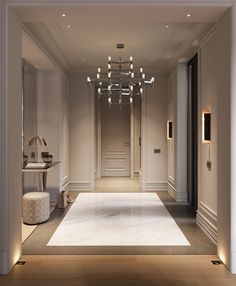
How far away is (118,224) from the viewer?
594 cm

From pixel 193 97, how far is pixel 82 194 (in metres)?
3.56

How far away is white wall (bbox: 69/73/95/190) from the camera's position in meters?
9.56

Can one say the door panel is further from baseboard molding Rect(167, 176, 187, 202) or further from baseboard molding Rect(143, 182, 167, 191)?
baseboard molding Rect(167, 176, 187, 202)

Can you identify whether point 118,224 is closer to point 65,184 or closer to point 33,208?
point 33,208

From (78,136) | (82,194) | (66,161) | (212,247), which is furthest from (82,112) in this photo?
(212,247)

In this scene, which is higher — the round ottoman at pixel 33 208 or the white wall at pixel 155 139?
the white wall at pixel 155 139

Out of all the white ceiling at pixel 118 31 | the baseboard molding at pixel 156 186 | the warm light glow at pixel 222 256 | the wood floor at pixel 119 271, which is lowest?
the wood floor at pixel 119 271

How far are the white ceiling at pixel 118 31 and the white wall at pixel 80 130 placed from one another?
585mm

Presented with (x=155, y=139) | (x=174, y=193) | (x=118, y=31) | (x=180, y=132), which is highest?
(x=118, y=31)

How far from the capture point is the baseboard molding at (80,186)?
377 inches

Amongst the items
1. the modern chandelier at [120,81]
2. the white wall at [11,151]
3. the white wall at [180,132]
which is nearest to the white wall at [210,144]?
the modern chandelier at [120,81]

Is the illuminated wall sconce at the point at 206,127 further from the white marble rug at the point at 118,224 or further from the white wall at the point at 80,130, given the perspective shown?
the white wall at the point at 80,130

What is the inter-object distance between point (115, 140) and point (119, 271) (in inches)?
382

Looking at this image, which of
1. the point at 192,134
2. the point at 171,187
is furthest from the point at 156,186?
the point at 192,134
